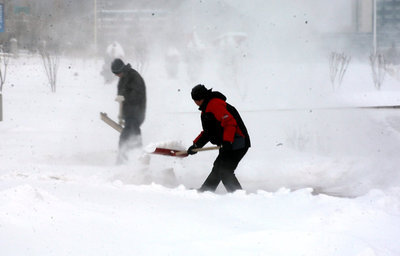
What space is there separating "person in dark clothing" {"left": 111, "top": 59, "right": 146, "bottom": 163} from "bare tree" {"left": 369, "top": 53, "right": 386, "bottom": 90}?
52.1 feet

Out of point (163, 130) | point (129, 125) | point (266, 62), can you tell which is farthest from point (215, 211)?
point (266, 62)

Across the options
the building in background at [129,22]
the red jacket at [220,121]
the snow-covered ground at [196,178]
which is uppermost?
the building in background at [129,22]

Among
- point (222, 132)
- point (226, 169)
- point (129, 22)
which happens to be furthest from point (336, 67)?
point (222, 132)

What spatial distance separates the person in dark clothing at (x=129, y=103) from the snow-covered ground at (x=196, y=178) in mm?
373

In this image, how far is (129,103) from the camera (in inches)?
353

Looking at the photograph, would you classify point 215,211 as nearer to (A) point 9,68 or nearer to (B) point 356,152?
(B) point 356,152

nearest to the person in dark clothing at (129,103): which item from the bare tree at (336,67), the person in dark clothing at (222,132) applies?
the person in dark clothing at (222,132)

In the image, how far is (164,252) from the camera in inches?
173

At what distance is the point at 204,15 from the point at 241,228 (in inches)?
580

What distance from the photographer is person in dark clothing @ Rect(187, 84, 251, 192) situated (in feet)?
21.8

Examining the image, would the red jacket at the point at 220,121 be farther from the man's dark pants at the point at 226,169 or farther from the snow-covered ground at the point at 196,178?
the snow-covered ground at the point at 196,178

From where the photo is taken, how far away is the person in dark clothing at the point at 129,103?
8875 millimetres

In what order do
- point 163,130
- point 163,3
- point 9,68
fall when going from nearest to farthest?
point 163,130
point 163,3
point 9,68

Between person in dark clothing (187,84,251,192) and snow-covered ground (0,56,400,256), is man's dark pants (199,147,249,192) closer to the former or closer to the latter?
person in dark clothing (187,84,251,192)
